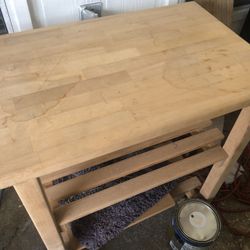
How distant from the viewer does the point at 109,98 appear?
1.85 feet

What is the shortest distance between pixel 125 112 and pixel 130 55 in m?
0.18

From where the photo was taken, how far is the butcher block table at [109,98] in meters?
0.50

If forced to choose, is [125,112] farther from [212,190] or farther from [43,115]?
[212,190]

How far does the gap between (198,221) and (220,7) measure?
0.79 m

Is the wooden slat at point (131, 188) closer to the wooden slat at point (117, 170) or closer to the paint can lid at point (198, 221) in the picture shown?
the wooden slat at point (117, 170)

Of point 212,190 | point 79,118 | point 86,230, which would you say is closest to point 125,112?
point 79,118

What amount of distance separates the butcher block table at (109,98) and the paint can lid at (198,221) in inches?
6.4

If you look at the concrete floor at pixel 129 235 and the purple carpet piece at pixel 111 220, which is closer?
the purple carpet piece at pixel 111 220

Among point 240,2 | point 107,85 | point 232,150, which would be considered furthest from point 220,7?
point 107,85

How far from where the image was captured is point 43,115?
0.53 m

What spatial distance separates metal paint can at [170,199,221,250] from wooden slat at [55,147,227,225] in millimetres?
157

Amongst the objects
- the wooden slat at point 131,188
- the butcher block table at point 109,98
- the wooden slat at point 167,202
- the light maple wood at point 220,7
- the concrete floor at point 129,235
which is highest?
the butcher block table at point 109,98

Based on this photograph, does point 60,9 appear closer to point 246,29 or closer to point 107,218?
point 107,218

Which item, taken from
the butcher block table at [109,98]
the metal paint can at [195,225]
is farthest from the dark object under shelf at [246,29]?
the metal paint can at [195,225]
